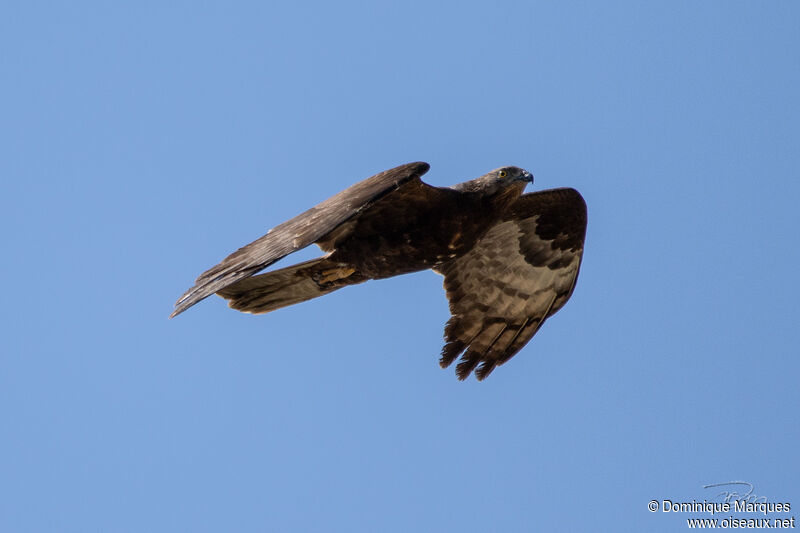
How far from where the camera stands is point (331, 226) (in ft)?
33.1

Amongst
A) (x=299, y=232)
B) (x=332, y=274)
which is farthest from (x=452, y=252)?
(x=299, y=232)

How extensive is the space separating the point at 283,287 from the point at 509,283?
101 inches

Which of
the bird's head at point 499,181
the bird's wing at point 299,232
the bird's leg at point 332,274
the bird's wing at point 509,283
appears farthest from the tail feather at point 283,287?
the bird's wing at point 509,283

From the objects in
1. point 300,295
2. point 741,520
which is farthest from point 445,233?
point 741,520

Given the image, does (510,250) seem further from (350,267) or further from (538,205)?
(350,267)

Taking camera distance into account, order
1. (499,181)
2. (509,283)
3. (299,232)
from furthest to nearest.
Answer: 1. (509,283)
2. (499,181)
3. (299,232)

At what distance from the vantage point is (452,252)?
1188cm

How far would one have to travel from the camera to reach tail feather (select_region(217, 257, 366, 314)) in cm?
1177

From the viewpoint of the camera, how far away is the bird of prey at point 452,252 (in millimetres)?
10453

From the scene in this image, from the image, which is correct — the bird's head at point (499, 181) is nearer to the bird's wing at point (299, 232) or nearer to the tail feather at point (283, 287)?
the bird's wing at point (299, 232)

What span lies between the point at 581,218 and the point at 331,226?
3.69 m

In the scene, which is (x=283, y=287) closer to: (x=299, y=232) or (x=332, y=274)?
(x=332, y=274)

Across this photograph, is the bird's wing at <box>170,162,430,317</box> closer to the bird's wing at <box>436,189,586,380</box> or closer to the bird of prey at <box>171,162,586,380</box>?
the bird of prey at <box>171,162,586,380</box>

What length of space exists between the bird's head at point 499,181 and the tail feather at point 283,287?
134 cm
